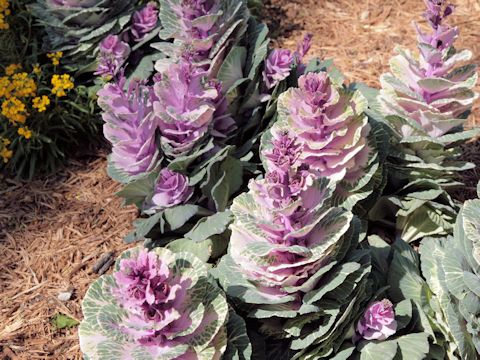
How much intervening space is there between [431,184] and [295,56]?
882 millimetres

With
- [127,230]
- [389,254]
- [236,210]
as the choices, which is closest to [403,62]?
[389,254]

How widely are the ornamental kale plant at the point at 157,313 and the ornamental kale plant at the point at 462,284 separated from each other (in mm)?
735

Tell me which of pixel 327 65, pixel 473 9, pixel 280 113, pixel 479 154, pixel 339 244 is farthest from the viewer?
pixel 473 9

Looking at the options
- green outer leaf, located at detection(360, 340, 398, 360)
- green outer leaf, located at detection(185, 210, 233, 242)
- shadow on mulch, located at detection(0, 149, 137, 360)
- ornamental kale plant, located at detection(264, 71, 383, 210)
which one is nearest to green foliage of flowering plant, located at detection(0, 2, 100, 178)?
Answer: shadow on mulch, located at detection(0, 149, 137, 360)

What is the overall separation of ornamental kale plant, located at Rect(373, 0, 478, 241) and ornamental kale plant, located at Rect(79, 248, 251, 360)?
1.12 metres

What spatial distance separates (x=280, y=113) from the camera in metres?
2.48

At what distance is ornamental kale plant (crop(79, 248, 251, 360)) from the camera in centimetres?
180

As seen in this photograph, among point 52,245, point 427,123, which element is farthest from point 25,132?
point 427,123

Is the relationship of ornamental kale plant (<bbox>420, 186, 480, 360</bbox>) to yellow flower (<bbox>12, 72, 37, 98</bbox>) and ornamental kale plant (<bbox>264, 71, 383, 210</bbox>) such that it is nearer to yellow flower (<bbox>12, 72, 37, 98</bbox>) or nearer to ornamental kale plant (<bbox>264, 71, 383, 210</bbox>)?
ornamental kale plant (<bbox>264, 71, 383, 210</bbox>)

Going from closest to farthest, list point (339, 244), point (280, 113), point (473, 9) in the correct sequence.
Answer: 1. point (339, 244)
2. point (280, 113)
3. point (473, 9)

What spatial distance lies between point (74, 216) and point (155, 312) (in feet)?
4.84

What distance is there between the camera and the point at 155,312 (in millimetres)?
1876

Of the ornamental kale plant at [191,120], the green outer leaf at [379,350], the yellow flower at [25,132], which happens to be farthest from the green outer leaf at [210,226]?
the yellow flower at [25,132]

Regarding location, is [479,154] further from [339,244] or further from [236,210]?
[236,210]
